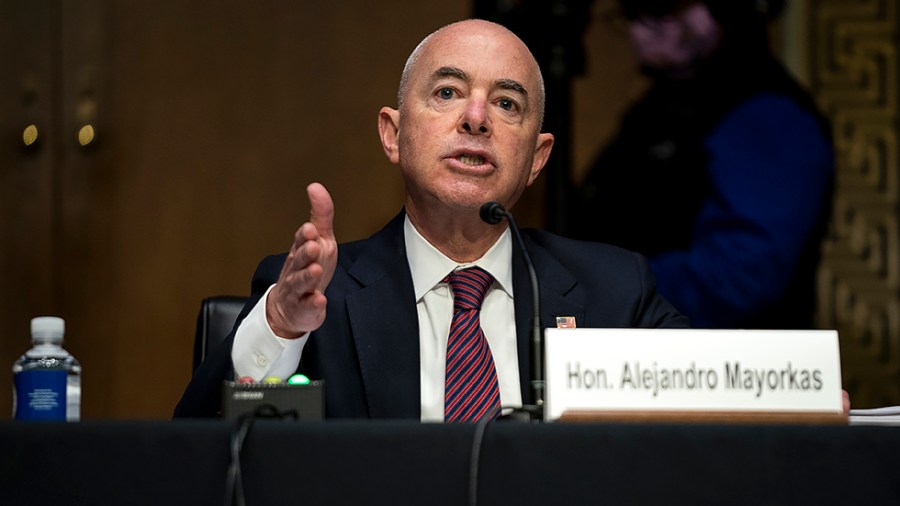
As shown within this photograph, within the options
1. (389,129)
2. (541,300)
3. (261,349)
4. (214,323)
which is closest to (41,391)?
(261,349)

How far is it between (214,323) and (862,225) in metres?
2.07

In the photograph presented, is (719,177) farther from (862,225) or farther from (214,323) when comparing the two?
(214,323)

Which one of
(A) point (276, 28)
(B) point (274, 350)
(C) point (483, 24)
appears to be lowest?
(B) point (274, 350)

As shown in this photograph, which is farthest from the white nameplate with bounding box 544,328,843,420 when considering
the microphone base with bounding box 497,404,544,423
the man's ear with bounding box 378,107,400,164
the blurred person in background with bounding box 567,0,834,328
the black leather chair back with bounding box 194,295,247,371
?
the blurred person in background with bounding box 567,0,834,328

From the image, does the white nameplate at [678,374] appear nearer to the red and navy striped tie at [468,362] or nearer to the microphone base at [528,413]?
the microphone base at [528,413]

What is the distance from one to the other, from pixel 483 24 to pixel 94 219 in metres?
1.73

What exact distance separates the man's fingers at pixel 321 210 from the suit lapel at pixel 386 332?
0.37 m

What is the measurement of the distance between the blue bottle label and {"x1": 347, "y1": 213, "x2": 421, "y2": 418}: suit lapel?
1.70 ft

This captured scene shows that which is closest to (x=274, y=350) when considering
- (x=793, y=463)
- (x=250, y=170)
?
(x=793, y=463)

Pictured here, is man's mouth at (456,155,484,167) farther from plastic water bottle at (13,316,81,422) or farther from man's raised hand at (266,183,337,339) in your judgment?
plastic water bottle at (13,316,81,422)

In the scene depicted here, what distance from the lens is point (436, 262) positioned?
200 cm

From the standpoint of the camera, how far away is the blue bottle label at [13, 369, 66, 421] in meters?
1.39

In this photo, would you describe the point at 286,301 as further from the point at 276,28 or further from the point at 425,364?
the point at 276,28

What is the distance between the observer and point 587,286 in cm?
202
